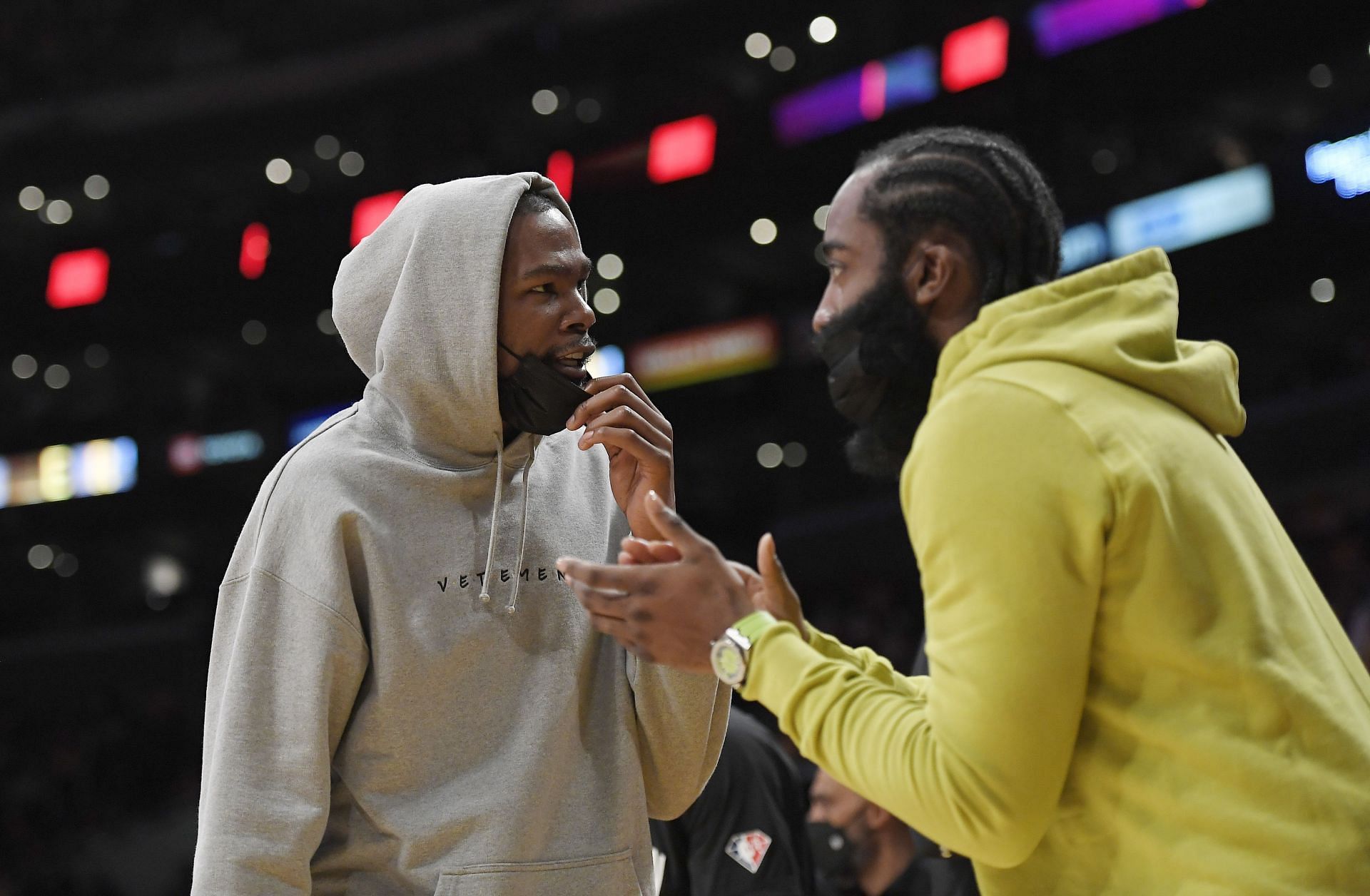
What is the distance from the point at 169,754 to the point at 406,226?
48.0ft

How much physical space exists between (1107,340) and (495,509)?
1.08 meters

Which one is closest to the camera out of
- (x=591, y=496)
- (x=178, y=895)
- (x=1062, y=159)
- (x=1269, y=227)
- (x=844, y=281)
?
(x=844, y=281)

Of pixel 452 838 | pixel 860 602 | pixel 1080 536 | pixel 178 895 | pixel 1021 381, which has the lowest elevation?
pixel 178 895

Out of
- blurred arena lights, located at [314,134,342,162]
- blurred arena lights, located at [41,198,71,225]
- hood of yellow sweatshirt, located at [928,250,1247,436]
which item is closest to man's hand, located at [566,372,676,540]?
hood of yellow sweatshirt, located at [928,250,1247,436]

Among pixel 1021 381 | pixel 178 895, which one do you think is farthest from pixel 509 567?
pixel 178 895

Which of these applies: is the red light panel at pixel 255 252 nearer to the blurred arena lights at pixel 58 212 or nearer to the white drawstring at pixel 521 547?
the blurred arena lights at pixel 58 212

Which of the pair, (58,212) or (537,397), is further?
(58,212)

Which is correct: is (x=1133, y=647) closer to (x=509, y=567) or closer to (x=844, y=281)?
(x=844, y=281)

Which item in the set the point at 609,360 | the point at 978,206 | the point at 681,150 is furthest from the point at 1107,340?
the point at 609,360

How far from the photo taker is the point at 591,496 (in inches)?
99.9

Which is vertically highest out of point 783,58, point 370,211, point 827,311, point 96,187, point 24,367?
point 783,58

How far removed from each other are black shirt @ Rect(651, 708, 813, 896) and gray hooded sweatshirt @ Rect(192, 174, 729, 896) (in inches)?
52.9

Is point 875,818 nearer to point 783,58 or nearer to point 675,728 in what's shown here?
point 675,728

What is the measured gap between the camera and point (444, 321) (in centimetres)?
234
